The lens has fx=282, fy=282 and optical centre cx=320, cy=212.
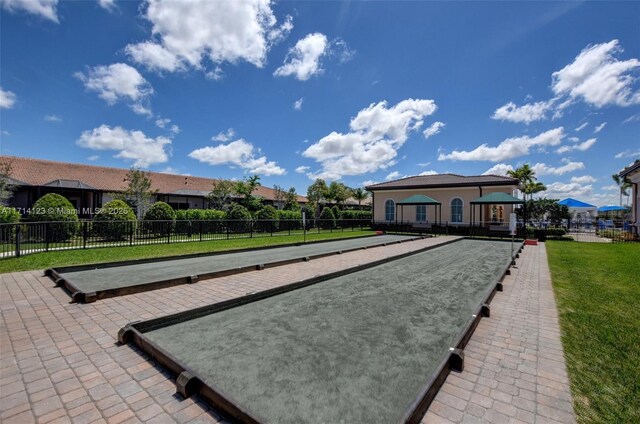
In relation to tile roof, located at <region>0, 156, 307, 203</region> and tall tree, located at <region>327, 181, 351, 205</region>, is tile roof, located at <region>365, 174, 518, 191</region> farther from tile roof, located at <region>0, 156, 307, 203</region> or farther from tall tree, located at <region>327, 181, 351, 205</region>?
tile roof, located at <region>0, 156, 307, 203</region>

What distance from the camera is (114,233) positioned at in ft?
38.5

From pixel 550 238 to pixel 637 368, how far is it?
1853 cm

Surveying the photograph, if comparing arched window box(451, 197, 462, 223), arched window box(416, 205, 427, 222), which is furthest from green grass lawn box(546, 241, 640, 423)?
arched window box(416, 205, 427, 222)

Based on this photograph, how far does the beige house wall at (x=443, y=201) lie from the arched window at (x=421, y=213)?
0.81 ft

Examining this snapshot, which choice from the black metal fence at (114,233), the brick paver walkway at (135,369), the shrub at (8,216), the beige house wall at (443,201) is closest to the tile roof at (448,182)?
the beige house wall at (443,201)

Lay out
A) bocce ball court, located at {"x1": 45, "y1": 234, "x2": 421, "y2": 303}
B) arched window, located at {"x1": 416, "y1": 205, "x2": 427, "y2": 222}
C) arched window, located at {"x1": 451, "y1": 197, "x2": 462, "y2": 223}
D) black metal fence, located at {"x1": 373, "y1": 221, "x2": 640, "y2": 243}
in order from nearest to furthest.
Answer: bocce ball court, located at {"x1": 45, "y1": 234, "x2": 421, "y2": 303} → black metal fence, located at {"x1": 373, "y1": 221, "x2": 640, "y2": 243} → arched window, located at {"x1": 451, "y1": 197, "x2": 462, "y2": 223} → arched window, located at {"x1": 416, "y1": 205, "x2": 427, "y2": 222}

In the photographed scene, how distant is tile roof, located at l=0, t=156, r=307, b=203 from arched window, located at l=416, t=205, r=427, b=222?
20.0 metres

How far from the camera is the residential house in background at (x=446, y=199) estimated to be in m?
19.6

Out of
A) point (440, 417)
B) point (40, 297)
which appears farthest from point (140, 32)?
point (440, 417)

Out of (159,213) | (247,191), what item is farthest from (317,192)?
(159,213)

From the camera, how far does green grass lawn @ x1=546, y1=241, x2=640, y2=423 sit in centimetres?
219

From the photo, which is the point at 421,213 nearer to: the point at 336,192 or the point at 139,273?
the point at 336,192

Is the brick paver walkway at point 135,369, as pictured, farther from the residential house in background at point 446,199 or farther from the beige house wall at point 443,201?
the beige house wall at point 443,201

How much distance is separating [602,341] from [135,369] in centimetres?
511
